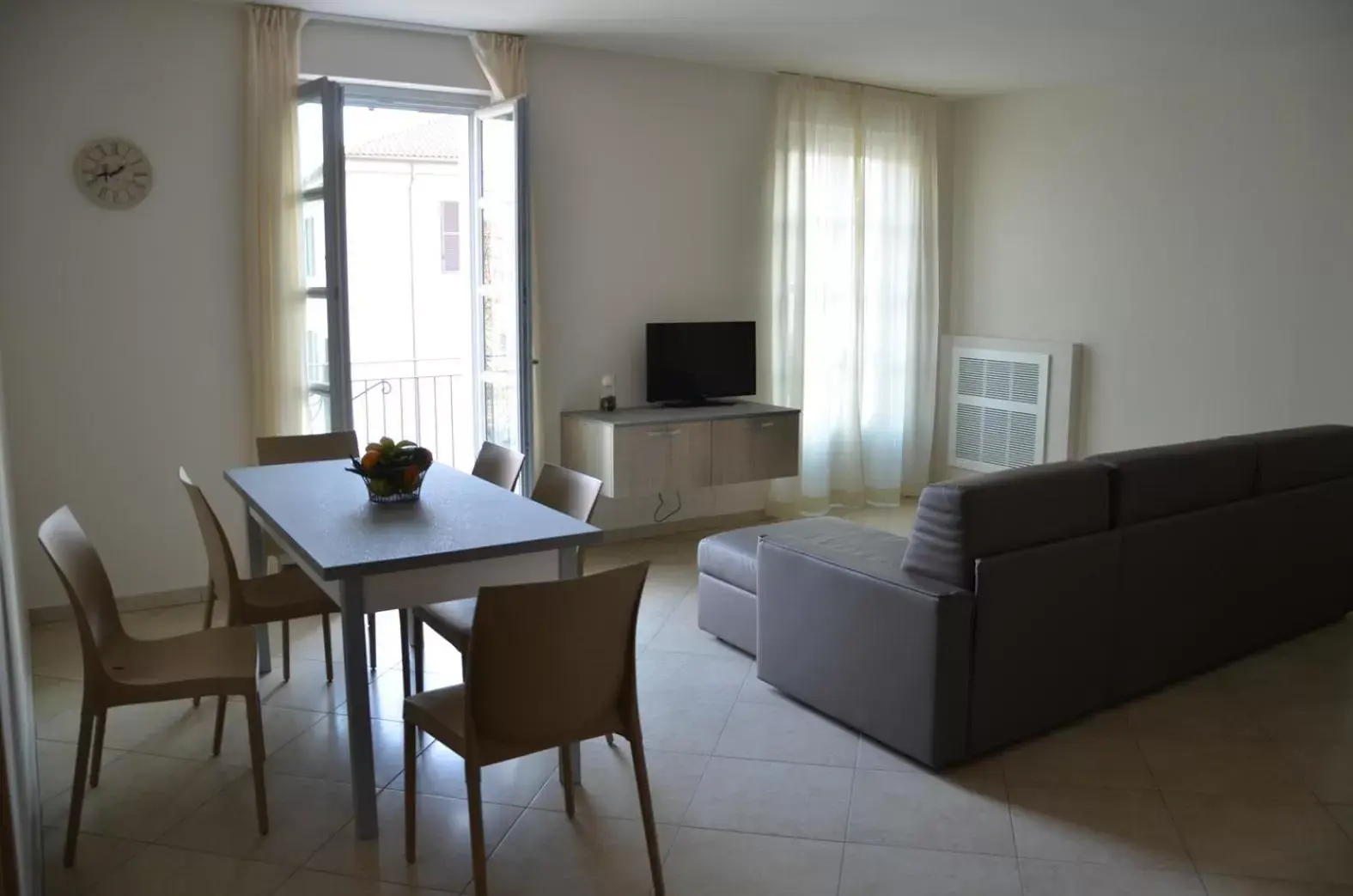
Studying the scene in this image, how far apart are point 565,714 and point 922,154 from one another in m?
5.49

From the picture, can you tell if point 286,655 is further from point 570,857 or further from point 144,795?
point 570,857

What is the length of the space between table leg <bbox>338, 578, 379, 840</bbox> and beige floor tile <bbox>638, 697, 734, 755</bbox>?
96cm

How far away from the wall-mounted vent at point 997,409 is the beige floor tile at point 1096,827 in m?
3.82

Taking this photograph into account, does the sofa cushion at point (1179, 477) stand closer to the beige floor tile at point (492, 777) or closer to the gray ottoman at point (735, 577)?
the gray ottoman at point (735, 577)

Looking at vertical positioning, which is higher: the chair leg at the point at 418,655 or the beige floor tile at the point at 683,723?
the chair leg at the point at 418,655

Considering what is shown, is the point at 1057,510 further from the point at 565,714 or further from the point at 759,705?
the point at 565,714

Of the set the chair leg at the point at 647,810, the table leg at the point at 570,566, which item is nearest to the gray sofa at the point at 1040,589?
the table leg at the point at 570,566

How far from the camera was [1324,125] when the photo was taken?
5414mm

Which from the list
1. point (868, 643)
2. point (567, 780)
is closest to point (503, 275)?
point (868, 643)

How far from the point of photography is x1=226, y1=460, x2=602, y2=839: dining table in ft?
9.09

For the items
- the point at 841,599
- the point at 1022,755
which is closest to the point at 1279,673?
the point at 1022,755

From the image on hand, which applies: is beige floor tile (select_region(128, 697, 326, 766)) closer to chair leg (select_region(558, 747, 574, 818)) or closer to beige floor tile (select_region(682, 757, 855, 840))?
chair leg (select_region(558, 747, 574, 818))

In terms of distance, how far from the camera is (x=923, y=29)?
516 centimetres

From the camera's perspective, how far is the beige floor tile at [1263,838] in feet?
9.14
